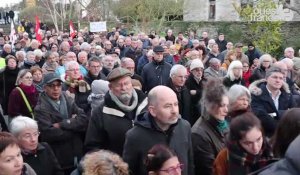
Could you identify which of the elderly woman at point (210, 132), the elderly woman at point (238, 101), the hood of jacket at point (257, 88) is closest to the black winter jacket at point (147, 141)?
the elderly woman at point (210, 132)

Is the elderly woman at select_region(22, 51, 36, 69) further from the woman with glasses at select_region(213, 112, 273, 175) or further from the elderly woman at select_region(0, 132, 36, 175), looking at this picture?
the woman with glasses at select_region(213, 112, 273, 175)

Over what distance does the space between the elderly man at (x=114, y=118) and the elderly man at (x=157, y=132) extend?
62 centimetres

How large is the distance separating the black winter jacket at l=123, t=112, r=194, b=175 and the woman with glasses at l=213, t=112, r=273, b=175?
62 cm

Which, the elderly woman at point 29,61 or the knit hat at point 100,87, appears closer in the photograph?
the knit hat at point 100,87

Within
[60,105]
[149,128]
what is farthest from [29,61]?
[149,128]

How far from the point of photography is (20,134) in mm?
4336

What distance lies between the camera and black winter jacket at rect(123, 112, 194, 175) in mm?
4031

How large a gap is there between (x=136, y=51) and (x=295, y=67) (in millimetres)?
6181

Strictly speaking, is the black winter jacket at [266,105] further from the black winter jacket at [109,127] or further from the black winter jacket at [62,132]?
the black winter jacket at [62,132]

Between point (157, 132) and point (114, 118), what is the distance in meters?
0.84

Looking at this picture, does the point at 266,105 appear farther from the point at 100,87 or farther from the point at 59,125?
the point at 59,125

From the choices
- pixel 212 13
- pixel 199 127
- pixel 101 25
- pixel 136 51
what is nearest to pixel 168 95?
pixel 199 127

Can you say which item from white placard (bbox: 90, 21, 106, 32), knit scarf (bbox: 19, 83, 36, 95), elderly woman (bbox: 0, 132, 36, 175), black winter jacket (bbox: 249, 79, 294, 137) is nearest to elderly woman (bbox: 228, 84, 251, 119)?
black winter jacket (bbox: 249, 79, 294, 137)

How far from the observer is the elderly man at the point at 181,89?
7.13 metres
